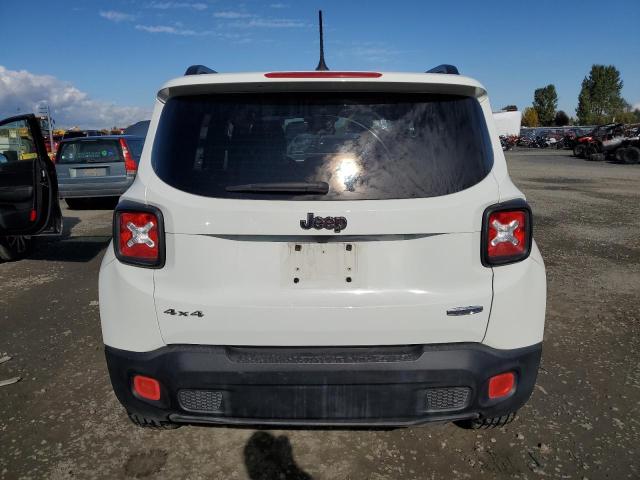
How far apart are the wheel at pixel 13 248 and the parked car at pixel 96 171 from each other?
12.3 feet

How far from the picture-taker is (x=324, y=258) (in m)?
1.99

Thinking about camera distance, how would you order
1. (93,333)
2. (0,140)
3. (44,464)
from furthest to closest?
(0,140) → (93,333) → (44,464)

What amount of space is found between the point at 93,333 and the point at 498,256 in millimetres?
3402

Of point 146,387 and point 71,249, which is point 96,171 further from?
point 146,387

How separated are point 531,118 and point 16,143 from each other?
110 m

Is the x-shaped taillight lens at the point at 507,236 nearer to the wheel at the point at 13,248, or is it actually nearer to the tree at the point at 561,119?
the wheel at the point at 13,248

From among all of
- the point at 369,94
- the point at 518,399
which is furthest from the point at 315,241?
the point at 518,399

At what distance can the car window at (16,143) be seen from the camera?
5.33 metres

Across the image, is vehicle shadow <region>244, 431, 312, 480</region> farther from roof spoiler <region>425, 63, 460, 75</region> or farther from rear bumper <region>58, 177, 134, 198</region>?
rear bumper <region>58, 177, 134, 198</region>

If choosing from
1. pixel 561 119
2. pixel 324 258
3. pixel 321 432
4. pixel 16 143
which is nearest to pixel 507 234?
pixel 324 258

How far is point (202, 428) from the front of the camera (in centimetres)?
272

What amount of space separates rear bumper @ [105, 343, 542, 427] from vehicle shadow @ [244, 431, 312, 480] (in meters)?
0.44

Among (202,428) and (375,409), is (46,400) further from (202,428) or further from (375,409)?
(375,409)

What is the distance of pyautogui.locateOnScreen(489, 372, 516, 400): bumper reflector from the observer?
6.79ft
